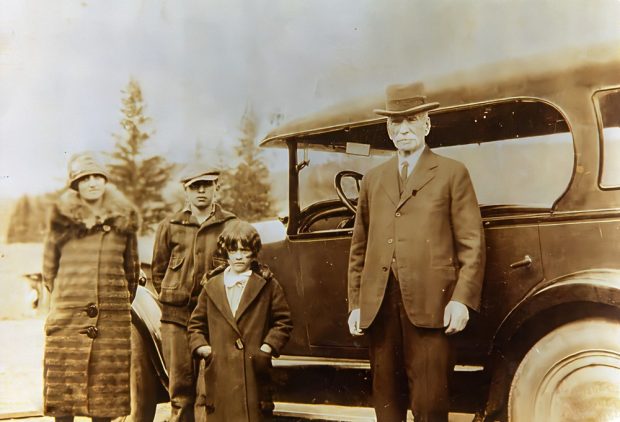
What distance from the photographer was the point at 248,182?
3.54m

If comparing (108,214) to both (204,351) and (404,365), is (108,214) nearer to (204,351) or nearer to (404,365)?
(204,351)

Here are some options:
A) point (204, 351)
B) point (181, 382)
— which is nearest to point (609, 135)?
point (204, 351)

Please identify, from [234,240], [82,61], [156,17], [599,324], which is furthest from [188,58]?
[599,324]

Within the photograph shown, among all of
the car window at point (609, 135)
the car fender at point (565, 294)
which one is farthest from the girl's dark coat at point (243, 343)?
the car window at point (609, 135)

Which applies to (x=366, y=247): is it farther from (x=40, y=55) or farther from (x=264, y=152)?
(x=40, y=55)

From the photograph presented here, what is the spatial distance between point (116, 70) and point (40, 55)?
18.5 inches

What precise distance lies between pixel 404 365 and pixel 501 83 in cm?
137

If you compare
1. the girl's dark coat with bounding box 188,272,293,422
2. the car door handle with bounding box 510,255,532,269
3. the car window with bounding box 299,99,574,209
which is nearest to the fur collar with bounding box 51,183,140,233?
the girl's dark coat with bounding box 188,272,293,422

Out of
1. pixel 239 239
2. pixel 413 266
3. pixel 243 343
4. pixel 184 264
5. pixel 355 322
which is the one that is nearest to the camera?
pixel 413 266

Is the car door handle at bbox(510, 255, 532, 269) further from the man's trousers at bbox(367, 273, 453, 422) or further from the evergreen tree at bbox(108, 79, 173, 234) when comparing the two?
the evergreen tree at bbox(108, 79, 173, 234)

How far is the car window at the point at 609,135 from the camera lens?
2750mm

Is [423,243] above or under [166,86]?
under

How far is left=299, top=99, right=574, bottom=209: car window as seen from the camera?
2877 millimetres

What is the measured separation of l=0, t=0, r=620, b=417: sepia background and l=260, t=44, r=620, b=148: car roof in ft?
0.36
